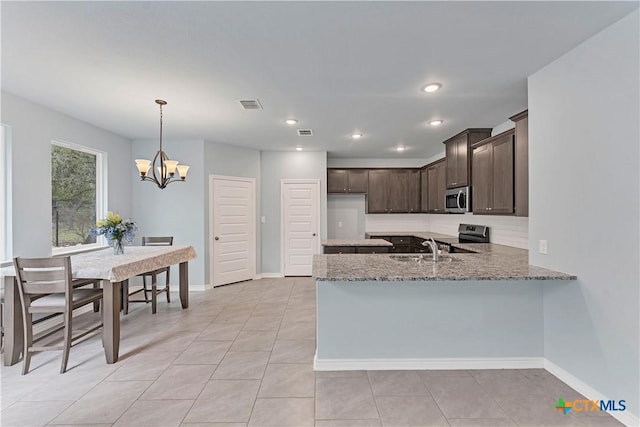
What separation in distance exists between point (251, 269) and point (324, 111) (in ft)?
11.2

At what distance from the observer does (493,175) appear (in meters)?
3.54

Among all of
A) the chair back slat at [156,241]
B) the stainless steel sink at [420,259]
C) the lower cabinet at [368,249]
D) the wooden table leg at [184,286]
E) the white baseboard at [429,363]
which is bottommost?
the white baseboard at [429,363]

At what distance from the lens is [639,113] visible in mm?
1713

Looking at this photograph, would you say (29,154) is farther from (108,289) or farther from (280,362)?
(280,362)

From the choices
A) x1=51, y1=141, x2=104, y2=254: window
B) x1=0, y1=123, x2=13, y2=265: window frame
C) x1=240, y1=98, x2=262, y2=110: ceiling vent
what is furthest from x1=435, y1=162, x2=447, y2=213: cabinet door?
x1=0, y1=123, x2=13, y2=265: window frame

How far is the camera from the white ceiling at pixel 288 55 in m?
1.73

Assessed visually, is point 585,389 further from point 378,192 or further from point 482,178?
point 378,192

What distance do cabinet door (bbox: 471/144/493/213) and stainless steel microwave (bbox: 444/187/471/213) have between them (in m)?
0.09

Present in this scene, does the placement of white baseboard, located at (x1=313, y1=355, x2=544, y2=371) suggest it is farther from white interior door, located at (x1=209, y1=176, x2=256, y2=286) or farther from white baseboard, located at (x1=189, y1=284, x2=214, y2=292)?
white interior door, located at (x1=209, y1=176, x2=256, y2=286)

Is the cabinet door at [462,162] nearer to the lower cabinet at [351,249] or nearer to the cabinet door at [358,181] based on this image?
the lower cabinet at [351,249]

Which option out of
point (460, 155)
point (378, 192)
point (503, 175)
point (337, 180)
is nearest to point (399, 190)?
point (378, 192)

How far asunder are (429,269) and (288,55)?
6.61 ft

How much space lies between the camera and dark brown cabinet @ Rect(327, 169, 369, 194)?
6.24 metres

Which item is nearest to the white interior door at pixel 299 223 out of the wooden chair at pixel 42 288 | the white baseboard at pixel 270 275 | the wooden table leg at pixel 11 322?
the white baseboard at pixel 270 275
